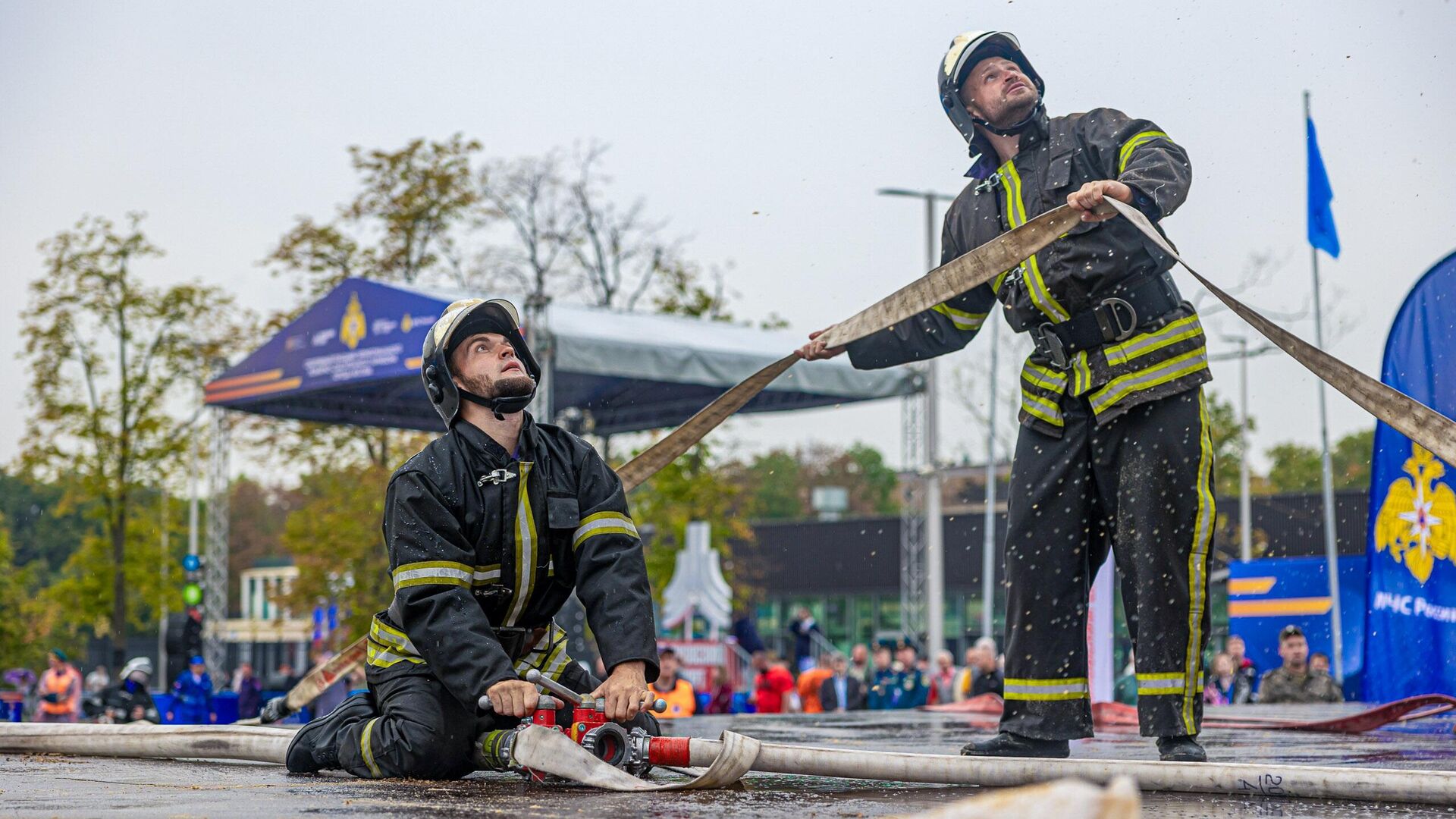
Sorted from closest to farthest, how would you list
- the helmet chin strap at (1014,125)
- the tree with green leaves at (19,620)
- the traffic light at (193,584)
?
the helmet chin strap at (1014,125), the traffic light at (193,584), the tree with green leaves at (19,620)

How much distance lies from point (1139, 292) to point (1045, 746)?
1.24 metres

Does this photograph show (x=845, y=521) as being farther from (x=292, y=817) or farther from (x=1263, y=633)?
(x=292, y=817)

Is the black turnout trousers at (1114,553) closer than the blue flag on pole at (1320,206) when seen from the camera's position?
Yes

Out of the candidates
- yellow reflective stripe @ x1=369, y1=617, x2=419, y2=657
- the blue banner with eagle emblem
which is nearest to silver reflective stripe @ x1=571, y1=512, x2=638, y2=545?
yellow reflective stripe @ x1=369, y1=617, x2=419, y2=657

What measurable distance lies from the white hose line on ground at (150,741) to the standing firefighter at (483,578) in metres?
0.35

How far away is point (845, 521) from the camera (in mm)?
48000

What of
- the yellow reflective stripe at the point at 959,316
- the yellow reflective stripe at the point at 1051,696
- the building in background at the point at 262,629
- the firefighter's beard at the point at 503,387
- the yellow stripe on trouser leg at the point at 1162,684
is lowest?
the building in background at the point at 262,629

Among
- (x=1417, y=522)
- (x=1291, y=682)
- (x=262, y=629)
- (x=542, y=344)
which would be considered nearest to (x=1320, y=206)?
(x=1291, y=682)

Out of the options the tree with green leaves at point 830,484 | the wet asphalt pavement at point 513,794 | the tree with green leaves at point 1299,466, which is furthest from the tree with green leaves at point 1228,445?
the wet asphalt pavement at point 513,794

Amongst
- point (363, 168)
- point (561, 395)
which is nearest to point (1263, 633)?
point (561, 395)

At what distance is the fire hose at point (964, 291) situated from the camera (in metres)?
3.50

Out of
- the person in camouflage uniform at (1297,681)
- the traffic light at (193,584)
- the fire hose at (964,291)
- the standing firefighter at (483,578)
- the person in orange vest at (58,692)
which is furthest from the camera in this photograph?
the traffic light at (193,584)

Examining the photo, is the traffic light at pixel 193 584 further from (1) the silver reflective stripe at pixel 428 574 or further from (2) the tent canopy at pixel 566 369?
(1) the silver reflective stripe at pixel 428 574

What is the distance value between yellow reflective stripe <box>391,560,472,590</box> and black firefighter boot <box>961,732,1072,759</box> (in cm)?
142
